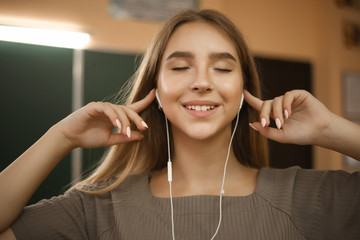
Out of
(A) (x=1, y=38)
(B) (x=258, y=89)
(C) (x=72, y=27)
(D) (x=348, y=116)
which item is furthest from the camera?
(D) (x=348, y=116)

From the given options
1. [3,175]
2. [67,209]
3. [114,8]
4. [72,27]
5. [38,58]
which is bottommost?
[67,209]

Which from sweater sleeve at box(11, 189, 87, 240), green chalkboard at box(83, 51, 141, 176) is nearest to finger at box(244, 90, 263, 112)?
sweater sleeve at box(11, 189, 87, 240)

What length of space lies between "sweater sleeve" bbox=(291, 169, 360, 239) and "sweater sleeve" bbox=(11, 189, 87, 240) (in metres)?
0.71

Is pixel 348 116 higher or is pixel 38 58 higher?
pixel 38 58

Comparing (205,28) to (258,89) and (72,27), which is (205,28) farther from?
(72,27)

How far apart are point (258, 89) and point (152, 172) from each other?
1.79ft

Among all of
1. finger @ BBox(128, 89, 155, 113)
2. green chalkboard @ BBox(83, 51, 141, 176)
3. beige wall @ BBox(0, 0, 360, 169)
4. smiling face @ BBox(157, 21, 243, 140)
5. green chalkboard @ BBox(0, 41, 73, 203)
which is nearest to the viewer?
smiling face @ BBox(157, 21, 243, 140)

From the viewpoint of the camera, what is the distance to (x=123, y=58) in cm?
258

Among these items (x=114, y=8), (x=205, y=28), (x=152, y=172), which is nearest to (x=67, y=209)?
(x=152, y=172)

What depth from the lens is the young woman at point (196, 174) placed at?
3.08 feet

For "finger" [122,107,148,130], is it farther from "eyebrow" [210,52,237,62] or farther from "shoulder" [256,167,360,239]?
"shoulder" [256,167,360,239]

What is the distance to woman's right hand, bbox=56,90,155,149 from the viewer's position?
38.6 inches

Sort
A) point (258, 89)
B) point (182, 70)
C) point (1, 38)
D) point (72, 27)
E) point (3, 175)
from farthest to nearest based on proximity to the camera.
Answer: point (72, 27) → point (1, 38) → point (258, 89) → point (182, 70) → point (3, 175)

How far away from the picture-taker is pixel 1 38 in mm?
2225
